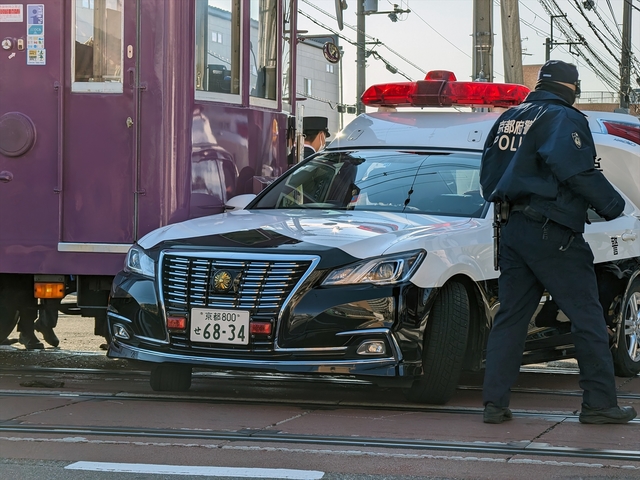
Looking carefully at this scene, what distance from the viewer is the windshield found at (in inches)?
284

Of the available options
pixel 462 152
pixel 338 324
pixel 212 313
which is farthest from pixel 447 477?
pixel 462 152

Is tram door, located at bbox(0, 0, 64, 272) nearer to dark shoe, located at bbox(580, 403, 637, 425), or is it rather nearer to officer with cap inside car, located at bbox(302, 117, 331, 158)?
dark shoe, located at bbox(580, 403, 637, 425)

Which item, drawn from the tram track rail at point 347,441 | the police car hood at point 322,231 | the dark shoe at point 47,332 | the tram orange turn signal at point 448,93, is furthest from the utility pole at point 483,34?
the tram track rail at point 347,441

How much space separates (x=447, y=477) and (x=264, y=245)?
202 centimetres

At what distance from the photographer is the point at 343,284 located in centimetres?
609

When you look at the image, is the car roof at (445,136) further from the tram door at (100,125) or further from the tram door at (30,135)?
the tram door at (30,135)

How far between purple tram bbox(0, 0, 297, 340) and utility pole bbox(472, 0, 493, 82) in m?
7.53

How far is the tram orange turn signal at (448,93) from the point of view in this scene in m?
8.66

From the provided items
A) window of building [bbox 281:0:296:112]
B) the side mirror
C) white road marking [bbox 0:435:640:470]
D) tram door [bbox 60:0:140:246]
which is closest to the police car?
the side mirror

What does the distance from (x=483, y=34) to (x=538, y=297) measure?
31.6 ft

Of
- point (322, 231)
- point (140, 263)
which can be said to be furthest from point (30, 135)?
point (322, 231)

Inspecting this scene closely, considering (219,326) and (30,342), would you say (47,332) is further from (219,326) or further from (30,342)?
(219,326)

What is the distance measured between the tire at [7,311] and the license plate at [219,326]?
2378 mm

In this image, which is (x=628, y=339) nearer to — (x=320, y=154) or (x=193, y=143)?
(x=320, y=154)
